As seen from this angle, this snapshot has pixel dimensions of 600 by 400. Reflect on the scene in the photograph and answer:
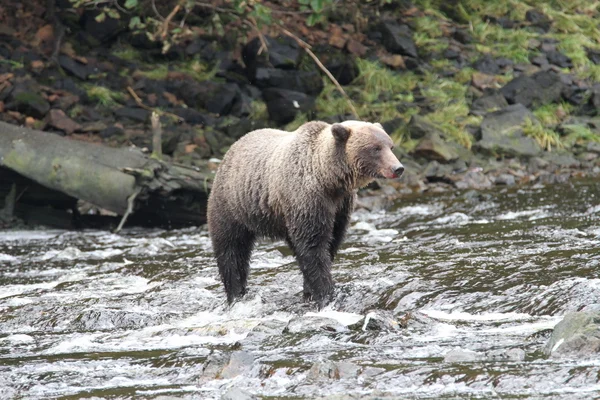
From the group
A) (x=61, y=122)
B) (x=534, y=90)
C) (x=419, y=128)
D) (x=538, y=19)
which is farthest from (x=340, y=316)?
(x=538, y=19)

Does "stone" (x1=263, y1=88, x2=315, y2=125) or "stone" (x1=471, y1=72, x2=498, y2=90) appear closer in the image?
"stone" (x1=263, y1=88, x2=315, y2=125)

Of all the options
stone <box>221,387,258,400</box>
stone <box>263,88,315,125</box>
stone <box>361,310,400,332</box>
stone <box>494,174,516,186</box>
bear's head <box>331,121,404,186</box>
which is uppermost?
bear's head <box>331,121,404,186</box>

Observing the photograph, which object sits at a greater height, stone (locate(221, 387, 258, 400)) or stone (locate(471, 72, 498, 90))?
stone (locate(471, 72, 498, 90))

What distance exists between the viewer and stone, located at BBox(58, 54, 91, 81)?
18.6 metres

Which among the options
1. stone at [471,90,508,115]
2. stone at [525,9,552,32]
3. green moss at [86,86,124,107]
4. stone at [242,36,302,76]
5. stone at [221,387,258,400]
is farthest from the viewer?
stone at [525,9,552,32]

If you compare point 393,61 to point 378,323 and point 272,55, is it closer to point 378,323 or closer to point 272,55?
point 272,55

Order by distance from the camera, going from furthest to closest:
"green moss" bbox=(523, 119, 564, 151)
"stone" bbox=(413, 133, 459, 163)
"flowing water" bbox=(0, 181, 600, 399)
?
"green moss" bbox=(523, 119, 564, 151)
"stone" bbox=(413, 133, 459, 163)
"flowing water" bbox=(0, 181, 600, 399)

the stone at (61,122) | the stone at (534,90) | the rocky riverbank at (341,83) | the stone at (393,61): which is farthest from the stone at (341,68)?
the stone at (61,122)

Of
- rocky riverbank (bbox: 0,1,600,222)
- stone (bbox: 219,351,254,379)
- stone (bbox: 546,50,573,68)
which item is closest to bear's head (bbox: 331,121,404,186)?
stone (bbox: 219,351,254,379)

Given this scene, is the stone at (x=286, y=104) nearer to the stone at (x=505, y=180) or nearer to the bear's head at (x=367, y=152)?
the stone at (x=505, y=180)

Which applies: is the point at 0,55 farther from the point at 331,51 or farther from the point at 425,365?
the point at 425,365

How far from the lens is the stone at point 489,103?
19469mm

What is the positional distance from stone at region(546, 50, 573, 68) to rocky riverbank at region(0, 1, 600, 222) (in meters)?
0.03

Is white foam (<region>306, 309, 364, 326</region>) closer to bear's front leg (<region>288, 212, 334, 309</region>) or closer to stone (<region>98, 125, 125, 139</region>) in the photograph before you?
bear's front leg (<region>288, 212, 334, 309</region>)
